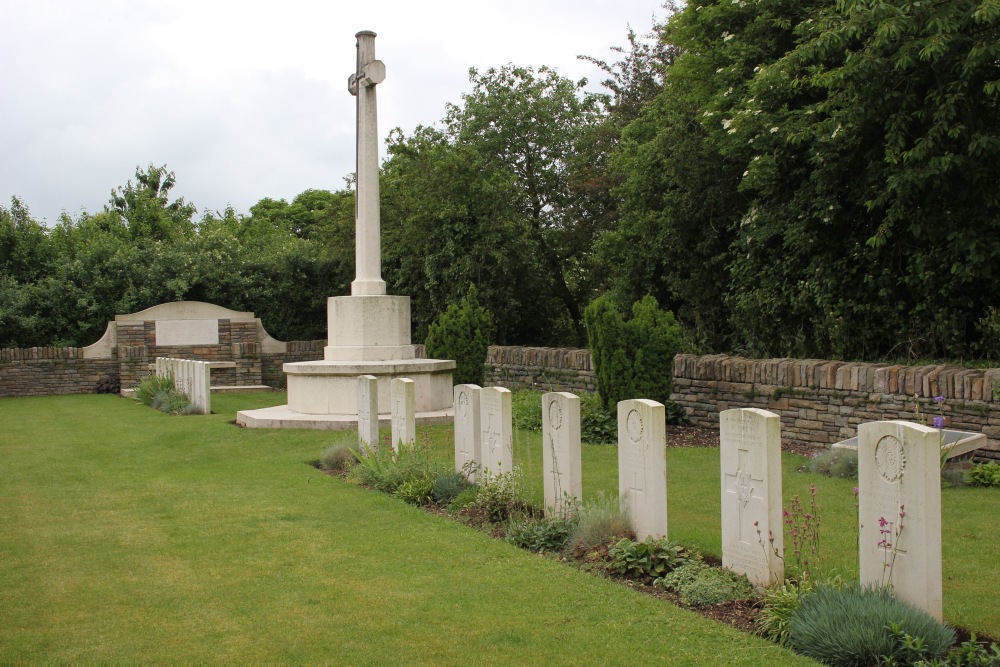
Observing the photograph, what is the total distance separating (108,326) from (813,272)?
638 inches

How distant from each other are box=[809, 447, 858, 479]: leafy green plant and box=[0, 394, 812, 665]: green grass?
1781mm

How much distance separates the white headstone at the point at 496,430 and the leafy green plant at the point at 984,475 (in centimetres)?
413

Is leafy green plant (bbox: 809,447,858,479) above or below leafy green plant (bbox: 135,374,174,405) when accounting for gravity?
below

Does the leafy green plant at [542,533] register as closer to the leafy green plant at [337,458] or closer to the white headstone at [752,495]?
the white headstone at [752,495]

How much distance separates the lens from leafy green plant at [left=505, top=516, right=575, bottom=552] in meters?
6.05

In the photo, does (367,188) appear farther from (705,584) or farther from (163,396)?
(705,584)

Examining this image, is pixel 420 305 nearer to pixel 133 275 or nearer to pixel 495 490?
pixel 133 275

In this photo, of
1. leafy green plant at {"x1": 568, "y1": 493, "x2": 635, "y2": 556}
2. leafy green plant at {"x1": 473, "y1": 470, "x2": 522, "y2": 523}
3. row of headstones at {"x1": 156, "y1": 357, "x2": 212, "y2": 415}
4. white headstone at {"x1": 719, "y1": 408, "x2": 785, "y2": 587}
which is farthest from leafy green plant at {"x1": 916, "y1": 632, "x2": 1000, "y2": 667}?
row of headstones at {"x1": 156, "y1": 357, "x2": 212, "y2": 415}

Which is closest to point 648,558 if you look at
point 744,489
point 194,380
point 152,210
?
point 744,489

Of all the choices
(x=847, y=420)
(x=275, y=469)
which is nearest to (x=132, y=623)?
(x=275, y=469)

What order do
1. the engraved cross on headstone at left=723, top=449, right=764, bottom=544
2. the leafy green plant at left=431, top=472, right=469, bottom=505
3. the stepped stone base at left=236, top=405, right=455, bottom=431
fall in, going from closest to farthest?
the engraved cross on headstone at left=723, top=449, right=764, bottom=544 < the leafy green plant at left=431, top=472, right=469, bottom=505 < the stepped stone base at left=236, top=405, right=455, bottom=431

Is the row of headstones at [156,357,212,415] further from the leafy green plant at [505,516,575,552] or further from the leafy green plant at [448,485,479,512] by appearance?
the leafy green plant at [505,516,575,552]

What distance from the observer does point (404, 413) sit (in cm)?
876

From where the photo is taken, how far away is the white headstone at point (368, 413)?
369 inches
